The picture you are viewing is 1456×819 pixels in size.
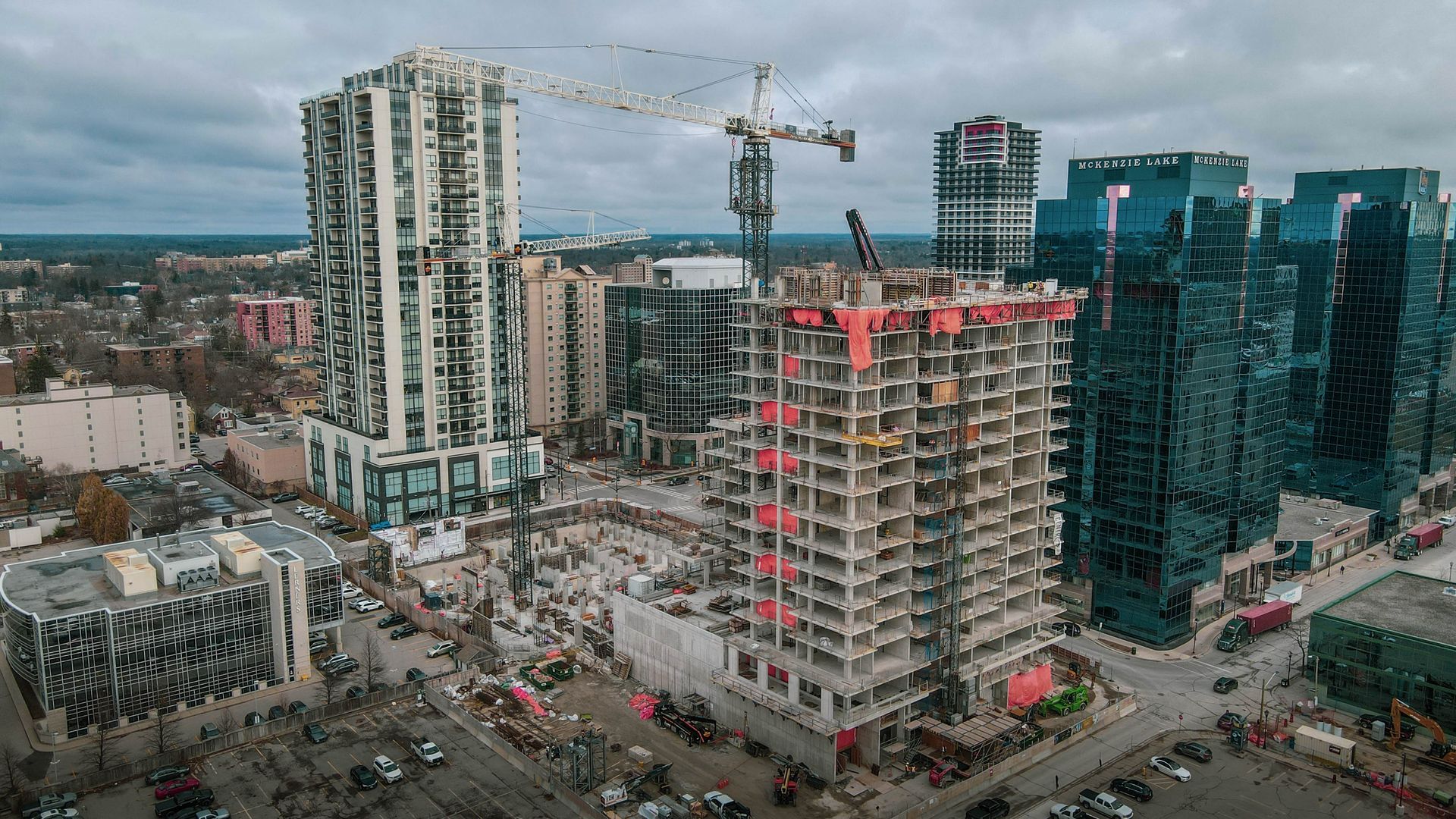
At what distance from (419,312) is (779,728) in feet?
187

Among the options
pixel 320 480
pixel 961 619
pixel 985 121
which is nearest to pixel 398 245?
pixel 320 480

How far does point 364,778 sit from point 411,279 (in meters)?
52.8

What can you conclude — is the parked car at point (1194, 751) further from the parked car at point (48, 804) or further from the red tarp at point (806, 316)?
the parked car at point (48, 804)

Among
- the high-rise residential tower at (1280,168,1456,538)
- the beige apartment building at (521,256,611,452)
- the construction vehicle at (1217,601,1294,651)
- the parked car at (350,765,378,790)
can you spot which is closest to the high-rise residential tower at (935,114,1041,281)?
the beige apartment building at (521,256,611,452)

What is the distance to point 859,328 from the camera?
49.5 metres

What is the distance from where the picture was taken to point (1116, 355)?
239 ft

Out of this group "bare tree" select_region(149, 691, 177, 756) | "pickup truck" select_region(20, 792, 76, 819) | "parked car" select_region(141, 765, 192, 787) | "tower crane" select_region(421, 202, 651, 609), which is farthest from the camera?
"tower crane" select_region(421, 202, 651, 609)

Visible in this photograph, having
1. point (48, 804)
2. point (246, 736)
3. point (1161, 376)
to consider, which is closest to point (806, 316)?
point (1161, 376)

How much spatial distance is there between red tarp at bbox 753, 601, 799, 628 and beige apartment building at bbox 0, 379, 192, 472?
3583 inches

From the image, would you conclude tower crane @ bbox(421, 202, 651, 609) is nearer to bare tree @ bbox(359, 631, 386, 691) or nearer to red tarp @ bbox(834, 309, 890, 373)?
bare tree @ bbox(359, 631, 386, 691)

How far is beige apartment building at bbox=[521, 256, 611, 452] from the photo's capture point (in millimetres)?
133125

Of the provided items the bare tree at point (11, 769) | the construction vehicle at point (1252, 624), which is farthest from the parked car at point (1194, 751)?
the bare tree at point (11, 769)

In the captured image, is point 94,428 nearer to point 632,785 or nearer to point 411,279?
point 411,279

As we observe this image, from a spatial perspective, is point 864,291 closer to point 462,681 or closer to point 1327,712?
point 462,681
